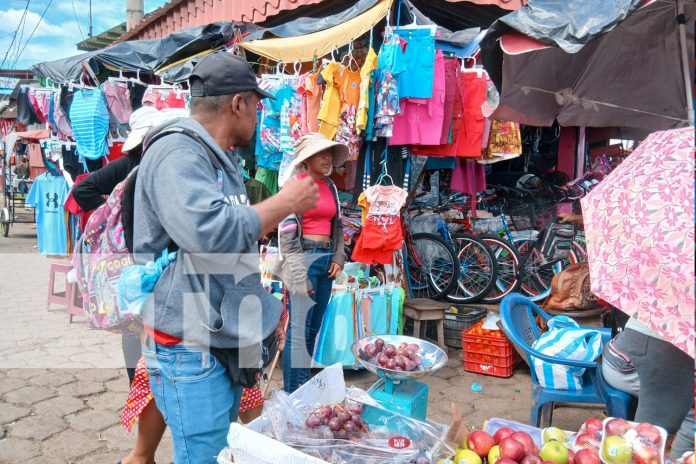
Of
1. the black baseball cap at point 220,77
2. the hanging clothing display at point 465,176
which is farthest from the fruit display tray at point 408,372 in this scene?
the hanging clothing display at point 465,176

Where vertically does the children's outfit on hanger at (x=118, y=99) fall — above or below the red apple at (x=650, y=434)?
above

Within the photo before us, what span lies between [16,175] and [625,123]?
53.5 feet

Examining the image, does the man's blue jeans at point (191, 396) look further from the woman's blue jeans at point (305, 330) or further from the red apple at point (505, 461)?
the woman's blue jeans at point (305, 330)

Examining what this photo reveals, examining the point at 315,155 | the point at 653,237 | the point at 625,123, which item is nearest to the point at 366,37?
the point at 315,155

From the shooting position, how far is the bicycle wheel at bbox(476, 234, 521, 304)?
21.6ft

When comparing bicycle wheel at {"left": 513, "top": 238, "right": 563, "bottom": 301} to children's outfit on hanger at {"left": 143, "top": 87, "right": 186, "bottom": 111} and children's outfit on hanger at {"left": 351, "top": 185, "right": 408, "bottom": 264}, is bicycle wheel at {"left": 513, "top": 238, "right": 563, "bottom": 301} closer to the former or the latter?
children's outfit on hanger at {"left": 351, "top": 185, "right": 408, "bottom": 264}

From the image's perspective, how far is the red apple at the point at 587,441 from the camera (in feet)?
6.30

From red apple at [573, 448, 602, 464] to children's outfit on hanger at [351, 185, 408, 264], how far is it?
2.90 meters

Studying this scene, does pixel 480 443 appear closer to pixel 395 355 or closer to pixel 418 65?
pixel 395 355

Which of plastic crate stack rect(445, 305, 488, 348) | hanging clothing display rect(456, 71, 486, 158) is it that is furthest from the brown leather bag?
hanging clothing display rect(456, 71, 486, 158)

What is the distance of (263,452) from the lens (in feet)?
5.93

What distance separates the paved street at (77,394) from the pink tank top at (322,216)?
1.52 m

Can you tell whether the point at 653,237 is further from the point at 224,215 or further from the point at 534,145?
the point at 534,145

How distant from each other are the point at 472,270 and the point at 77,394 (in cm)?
447
